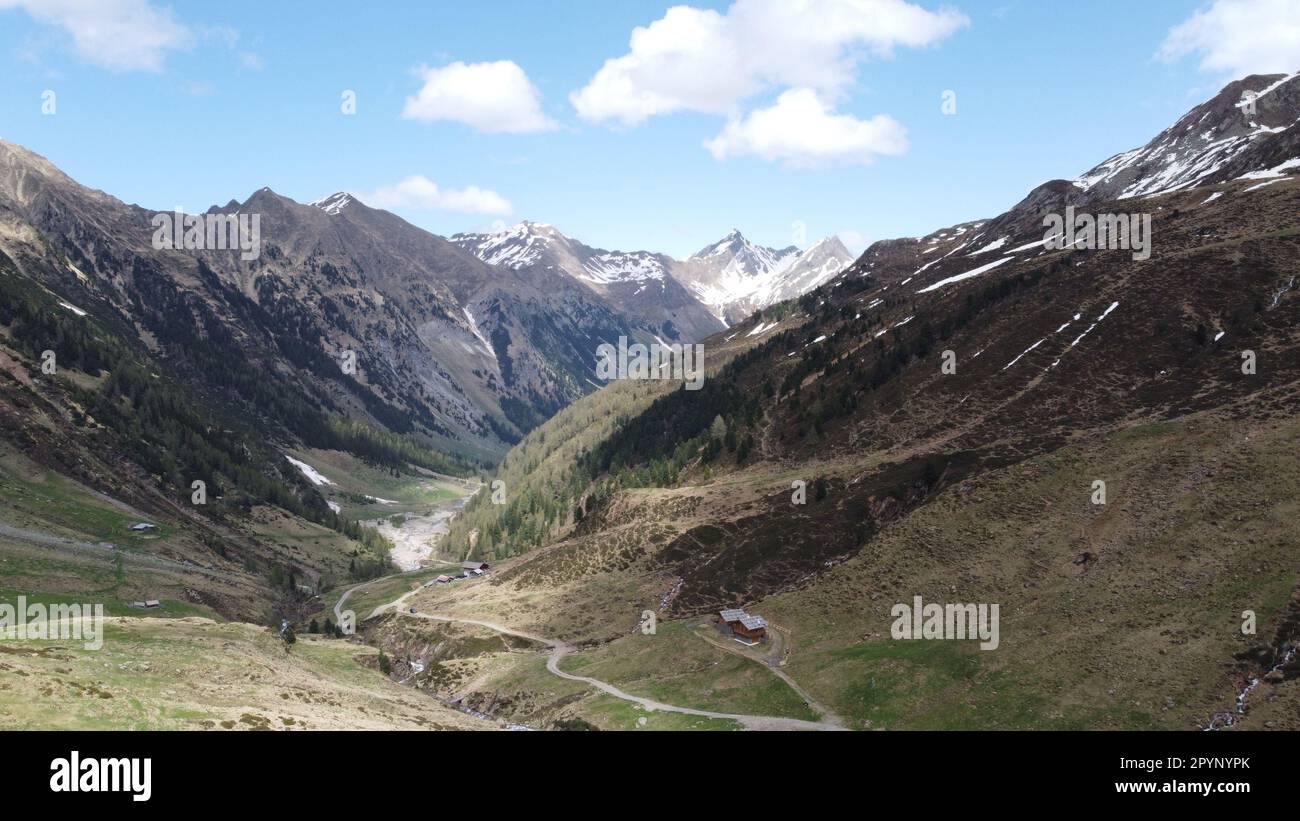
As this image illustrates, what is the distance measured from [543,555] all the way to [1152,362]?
10859 cm

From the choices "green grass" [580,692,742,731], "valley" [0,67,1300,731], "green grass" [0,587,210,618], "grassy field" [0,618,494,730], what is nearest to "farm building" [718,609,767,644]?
Result: "valley" [0,67,1300,731]

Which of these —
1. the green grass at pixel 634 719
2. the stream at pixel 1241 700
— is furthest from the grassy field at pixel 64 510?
the stream at pixel 1241 700

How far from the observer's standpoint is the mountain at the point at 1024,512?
66.6 metres

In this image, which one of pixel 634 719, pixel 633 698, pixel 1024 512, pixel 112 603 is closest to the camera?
pixel 634 719

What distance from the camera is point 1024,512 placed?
305 ft

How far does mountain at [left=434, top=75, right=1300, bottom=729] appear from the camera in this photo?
2621 inches

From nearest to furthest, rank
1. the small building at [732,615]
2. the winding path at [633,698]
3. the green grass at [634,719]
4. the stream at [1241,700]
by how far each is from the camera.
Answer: the stream at [1241,700] < the winding path at [633,698] < the green grass at [634,719] < the small building at [732,615]

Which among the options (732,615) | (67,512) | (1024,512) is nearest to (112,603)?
(67,512)

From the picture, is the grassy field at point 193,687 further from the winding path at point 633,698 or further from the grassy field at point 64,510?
the grassy field at point 64,510

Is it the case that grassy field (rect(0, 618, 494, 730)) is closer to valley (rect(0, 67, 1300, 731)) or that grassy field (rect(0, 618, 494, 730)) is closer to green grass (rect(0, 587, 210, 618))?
valley (rect(0, 67, 1300, 731))

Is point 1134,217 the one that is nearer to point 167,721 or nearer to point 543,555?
point 543,555

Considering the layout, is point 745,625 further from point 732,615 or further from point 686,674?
point 686,674

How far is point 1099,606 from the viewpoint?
73562 mm

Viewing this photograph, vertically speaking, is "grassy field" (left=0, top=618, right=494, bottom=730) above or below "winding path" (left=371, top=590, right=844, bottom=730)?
above
